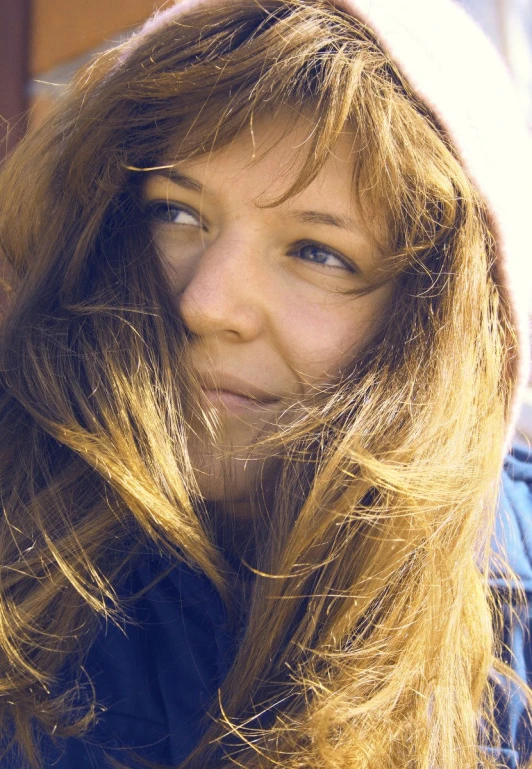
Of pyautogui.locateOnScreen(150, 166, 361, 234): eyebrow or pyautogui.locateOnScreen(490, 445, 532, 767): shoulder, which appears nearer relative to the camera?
pyautogui.locateOnScreen(150, 166, 361, 234): eyebrow

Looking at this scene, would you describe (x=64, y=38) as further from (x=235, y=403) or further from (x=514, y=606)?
(x=514, y=606)

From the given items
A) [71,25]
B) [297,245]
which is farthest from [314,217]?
[71,25]

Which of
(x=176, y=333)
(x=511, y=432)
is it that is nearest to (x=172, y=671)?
(x=176, y=333)

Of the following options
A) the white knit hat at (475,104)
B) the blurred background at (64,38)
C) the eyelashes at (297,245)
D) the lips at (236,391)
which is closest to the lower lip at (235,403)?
the lips at (236,391)

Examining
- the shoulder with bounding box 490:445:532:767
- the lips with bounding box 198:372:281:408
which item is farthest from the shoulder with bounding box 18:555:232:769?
the shoulder with bounding box 490:445:532:767

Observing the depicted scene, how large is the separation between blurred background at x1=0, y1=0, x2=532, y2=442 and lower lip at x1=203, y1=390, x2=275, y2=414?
141 centimetres

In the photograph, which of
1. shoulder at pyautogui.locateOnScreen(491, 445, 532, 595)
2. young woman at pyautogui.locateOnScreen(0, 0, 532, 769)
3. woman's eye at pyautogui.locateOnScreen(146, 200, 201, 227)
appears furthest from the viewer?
shoulder at pyautogui.locateOnScreen(491, 445, 532, 595)

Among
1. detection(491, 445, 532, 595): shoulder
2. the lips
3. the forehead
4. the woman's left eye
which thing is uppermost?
the forehead

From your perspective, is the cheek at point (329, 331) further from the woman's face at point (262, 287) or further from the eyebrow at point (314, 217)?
the eyebrow at point (314, 217)

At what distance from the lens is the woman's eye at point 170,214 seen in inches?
50.0

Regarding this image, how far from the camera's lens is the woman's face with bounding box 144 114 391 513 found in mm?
1169

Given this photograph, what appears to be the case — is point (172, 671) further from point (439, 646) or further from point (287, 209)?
point (287, 209)

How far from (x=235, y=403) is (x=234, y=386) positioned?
0.03 meters

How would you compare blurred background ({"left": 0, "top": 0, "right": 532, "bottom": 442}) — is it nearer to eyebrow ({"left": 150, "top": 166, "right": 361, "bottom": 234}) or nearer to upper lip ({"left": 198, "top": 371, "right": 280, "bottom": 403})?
eyebrow ({"left": 150, "top": 166, "right": 361, "bottom": 234})
